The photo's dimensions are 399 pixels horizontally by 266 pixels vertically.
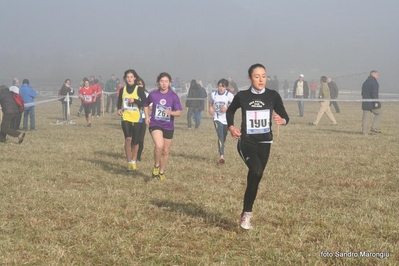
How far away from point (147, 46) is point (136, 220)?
161298 mm

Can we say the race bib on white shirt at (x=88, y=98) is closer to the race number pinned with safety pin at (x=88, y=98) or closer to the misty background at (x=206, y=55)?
the race number pinned with safety pin at (x=88, y=98)

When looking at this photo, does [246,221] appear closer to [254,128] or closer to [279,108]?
[254,128]

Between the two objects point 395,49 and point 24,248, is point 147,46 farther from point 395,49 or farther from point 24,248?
point 24,248

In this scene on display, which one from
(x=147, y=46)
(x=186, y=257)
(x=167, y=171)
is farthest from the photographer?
(x=147, y=46)

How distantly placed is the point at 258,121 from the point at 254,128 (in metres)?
Result: 0.10

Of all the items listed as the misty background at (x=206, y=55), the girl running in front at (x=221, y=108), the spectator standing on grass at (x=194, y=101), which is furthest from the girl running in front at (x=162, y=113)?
the misty background at (x=206, y=55)

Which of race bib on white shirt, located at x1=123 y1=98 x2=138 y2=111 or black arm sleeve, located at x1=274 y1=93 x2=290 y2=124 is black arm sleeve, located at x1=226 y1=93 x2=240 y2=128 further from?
race bib on white shirt, located at x1=123 y1=98 x2=138 y2=111

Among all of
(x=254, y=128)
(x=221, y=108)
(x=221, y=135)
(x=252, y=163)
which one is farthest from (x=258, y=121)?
(x=221, y=135)

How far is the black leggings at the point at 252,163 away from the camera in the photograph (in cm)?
545

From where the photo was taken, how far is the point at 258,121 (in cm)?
555

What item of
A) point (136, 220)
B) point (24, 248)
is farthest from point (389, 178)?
point (24, 248)

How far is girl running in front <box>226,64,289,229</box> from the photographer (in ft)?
18.0

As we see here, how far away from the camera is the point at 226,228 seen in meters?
5.67

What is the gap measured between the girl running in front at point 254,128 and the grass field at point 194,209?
1.65 feet
